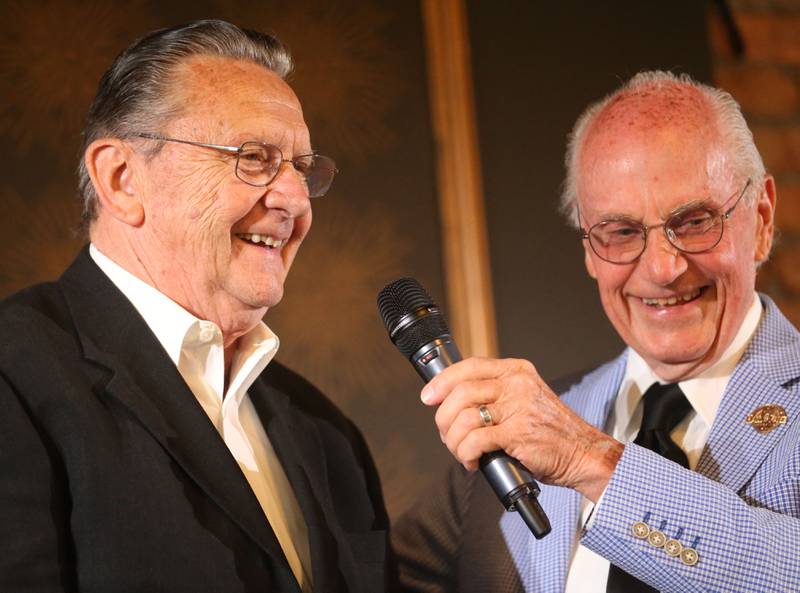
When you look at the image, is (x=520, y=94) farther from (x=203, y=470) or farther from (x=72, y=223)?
(x=203, y=470)

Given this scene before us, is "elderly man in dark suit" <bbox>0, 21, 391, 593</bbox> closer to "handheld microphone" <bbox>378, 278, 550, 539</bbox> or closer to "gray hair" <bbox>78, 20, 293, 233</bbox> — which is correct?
"gray hair" <bbox>78, 20, 293, 233</bbox>

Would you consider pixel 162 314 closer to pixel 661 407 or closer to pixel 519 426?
pixel 519 426

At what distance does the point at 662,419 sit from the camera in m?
1.83

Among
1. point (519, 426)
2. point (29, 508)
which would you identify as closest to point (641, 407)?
point (519, 426)

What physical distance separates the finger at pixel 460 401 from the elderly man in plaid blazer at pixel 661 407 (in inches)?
1.9

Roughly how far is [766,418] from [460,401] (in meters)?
0.65

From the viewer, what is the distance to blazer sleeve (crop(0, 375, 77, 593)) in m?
1.23

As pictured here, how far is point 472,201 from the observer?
2652 millimetres

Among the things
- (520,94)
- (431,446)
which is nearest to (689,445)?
(431,446)

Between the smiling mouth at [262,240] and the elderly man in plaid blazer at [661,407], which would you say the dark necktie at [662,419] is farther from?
the smiling mouth at [262,240]

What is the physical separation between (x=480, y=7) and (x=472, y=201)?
1.83ft

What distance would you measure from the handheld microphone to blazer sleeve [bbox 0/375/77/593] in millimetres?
499

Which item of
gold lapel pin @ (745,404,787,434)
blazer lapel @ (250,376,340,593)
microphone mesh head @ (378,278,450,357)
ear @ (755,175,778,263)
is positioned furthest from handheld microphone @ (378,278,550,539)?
ear @ (755,175,778,263)

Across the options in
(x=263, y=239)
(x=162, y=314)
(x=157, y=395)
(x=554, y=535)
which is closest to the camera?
(x=157, y=395)
